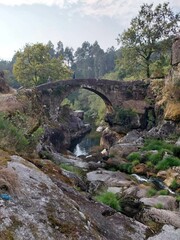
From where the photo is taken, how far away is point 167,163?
16.9m

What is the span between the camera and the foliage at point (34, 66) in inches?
1716

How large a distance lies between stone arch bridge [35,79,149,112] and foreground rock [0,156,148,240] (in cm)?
2839

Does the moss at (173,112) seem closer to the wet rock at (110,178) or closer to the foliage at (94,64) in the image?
the wet rock at (110,178)

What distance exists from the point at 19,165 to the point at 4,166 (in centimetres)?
53

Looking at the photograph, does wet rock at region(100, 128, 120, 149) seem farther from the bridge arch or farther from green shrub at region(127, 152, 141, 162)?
green shrub at region(127, 152, 141, 162)

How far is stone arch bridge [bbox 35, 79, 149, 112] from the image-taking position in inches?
1336

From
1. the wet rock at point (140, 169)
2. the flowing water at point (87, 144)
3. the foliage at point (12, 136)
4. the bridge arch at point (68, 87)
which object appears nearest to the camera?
the foliage at point (12, 136)

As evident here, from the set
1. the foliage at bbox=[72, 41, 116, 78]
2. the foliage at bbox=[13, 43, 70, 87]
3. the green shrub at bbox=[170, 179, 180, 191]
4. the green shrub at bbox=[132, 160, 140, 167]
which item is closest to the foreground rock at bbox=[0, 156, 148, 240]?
the green shrub at bbox=[170, 179, 180, 191]

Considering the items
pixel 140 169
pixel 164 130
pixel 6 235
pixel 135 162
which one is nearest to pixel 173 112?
pixel 164 130

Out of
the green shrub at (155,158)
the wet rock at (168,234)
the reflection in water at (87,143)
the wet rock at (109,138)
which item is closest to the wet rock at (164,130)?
the wet rock at (109,138)

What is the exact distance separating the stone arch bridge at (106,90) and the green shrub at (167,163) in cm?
1659

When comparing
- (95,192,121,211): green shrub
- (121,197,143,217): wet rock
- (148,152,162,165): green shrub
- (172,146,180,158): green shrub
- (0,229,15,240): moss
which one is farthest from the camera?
(172,146,180,158): green shrub

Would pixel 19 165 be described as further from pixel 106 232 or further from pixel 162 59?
pixel 162 59

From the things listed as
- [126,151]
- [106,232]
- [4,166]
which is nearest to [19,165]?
[4,166]
